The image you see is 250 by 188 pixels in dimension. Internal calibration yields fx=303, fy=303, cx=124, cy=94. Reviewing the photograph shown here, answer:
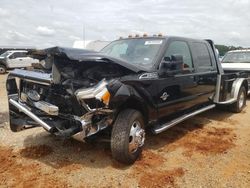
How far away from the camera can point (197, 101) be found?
19.9ft

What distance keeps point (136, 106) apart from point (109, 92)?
0.75 meters

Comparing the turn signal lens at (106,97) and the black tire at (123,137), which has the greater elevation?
the turn signal lens at (106,97)

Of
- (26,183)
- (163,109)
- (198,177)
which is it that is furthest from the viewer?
(163,109)

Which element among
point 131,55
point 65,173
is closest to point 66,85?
point 65,173

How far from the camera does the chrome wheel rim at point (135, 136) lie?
414 cm

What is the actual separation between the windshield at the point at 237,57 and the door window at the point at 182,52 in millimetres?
6401

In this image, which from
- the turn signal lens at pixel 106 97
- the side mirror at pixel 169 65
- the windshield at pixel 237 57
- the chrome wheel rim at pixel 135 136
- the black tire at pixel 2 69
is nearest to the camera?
the turn signal lens at pixel 106 97

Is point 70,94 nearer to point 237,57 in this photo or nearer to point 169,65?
point 169,65

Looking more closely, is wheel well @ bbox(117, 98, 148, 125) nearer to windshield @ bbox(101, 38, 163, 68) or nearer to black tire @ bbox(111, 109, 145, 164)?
black tire @ bbox(111, 109, 145, 164)

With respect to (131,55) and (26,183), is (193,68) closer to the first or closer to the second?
(131,55)

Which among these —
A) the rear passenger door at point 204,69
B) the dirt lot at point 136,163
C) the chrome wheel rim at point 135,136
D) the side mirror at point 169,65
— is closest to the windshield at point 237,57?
the rear passenger door at point 204,69

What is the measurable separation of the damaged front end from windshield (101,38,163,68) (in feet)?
2.26

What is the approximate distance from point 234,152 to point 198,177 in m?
1.27

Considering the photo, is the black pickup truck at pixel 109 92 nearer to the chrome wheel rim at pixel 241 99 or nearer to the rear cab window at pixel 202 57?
the rear cab window at pixel 202 57
